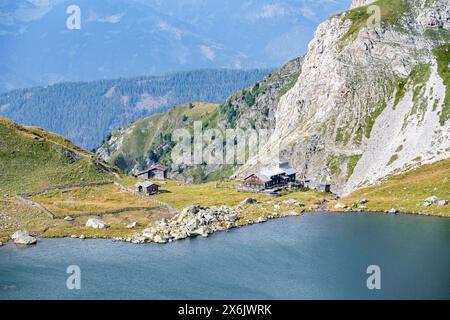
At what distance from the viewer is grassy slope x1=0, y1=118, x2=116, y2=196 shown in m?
179

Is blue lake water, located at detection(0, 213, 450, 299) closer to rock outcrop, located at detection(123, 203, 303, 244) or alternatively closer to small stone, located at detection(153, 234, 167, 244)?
small stone, located at detection(153, 234, 167, 244)

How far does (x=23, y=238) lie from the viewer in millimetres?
142375

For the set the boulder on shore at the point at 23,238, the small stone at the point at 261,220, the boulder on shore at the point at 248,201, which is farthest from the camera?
the boulder on shore at the point at 248,201

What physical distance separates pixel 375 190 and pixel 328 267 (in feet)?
211

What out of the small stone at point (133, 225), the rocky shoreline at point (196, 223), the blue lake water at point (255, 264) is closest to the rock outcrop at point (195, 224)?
the rocky shoreline at point (196, 223)

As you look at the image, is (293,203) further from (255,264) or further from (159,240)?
(255,264)

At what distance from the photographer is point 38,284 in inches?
4601

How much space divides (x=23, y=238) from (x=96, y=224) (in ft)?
57.3

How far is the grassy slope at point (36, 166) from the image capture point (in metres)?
179

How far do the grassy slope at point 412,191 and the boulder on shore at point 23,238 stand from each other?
76.6 m

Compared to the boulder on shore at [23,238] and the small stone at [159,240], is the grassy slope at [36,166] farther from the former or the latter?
the small stone at [159,240]

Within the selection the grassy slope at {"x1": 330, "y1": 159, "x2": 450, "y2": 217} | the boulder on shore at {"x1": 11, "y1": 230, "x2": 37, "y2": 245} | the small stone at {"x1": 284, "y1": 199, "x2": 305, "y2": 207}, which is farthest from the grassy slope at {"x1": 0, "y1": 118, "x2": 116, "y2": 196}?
the grassy slope at {"x1": 330, "y1": 159, "x2": 450, "y2": 217}
